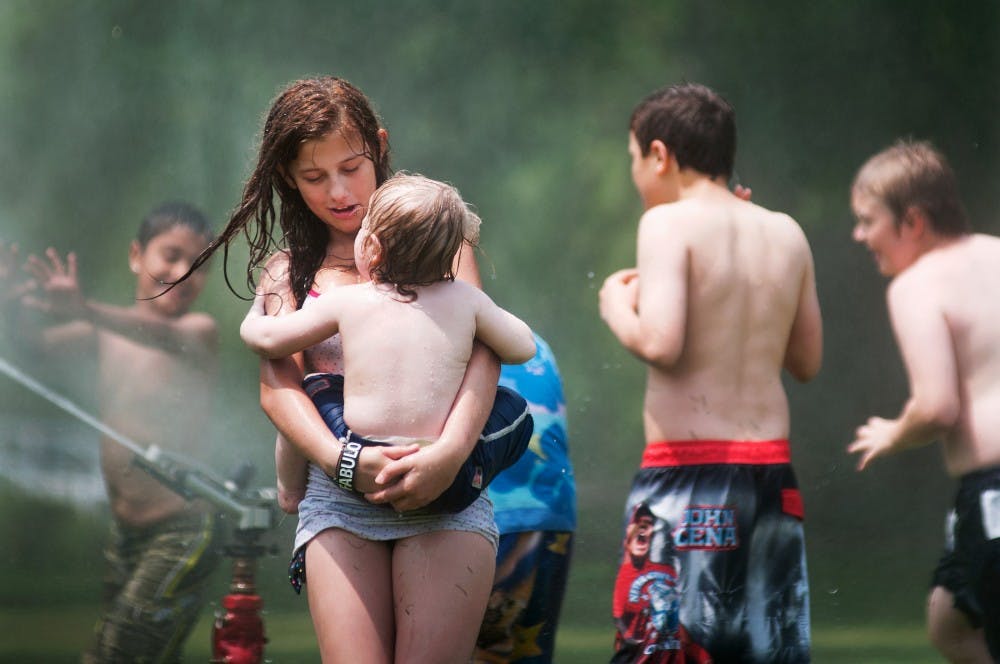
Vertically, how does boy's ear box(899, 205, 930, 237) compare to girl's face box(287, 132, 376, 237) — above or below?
above

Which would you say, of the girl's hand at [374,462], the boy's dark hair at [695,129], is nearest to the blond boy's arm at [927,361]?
the boy's dark hair at [695,129]

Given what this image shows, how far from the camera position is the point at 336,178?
2.63 metres

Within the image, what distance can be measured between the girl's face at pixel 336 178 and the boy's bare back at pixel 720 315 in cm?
78

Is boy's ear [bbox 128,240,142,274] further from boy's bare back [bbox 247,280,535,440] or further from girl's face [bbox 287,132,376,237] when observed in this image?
boy's bare back [bbox 247,280,535,440]

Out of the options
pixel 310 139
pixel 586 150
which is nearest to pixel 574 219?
pixel 586 150

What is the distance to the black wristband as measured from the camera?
7.72 ft

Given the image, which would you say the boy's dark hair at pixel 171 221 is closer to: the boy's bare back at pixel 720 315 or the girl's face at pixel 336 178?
the boy's bare back at pixel 720 315

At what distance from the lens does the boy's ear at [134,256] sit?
14.6 feet

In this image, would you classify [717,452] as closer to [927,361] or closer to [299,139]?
[927,361]

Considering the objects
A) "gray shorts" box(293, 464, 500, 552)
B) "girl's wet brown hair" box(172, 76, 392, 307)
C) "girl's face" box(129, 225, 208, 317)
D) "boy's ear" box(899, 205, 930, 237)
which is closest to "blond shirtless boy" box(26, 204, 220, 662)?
"girl's face" box(129, 225, 208, 317)

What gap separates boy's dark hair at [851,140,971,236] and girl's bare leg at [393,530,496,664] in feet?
6.62

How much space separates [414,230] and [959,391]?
170 centimetres

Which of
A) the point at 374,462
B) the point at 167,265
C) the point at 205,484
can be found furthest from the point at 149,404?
the point at 374,462

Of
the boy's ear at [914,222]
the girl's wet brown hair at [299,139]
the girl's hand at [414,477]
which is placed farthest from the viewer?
the boy's ear at [914,222]
